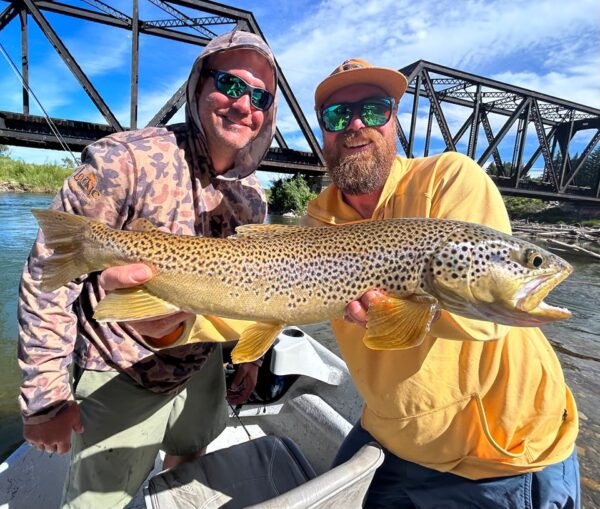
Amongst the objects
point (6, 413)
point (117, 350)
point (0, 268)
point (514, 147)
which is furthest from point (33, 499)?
point (514, 147)

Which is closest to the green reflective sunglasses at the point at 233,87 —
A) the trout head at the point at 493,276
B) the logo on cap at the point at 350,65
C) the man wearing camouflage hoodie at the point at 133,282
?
the man wearing camouflage hoodie at the point at 133,282

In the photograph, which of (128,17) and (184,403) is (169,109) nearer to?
(128,17)

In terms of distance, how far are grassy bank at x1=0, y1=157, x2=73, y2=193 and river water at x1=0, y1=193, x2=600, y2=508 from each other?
37.2 m

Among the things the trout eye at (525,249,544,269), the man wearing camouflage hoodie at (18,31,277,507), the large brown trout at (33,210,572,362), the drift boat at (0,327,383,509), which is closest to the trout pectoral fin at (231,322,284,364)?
the large brown trout at (33,210,572,362)

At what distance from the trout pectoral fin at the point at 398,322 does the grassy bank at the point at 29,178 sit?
56.4m

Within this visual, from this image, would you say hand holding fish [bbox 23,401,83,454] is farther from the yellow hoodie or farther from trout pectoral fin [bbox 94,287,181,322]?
the yellow hoodie

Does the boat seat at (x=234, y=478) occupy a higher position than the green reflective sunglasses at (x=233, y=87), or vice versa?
the green reflective sunglasses at (x=233, y=87)

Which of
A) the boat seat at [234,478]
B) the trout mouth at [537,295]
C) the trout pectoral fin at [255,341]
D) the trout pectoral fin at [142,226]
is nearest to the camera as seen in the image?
the trout mouth at [537,295]

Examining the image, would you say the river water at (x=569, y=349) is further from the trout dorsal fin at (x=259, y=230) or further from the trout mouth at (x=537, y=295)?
the trout dorsal fin at (x=259, y=230)

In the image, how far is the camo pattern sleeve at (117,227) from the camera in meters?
2.42

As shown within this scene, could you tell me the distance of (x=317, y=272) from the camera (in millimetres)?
2363

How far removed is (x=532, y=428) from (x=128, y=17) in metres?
26.8

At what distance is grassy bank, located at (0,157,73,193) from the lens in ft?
160

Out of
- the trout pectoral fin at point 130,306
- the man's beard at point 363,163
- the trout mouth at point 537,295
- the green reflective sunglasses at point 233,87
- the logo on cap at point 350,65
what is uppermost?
the logo on cap at point 350,65
